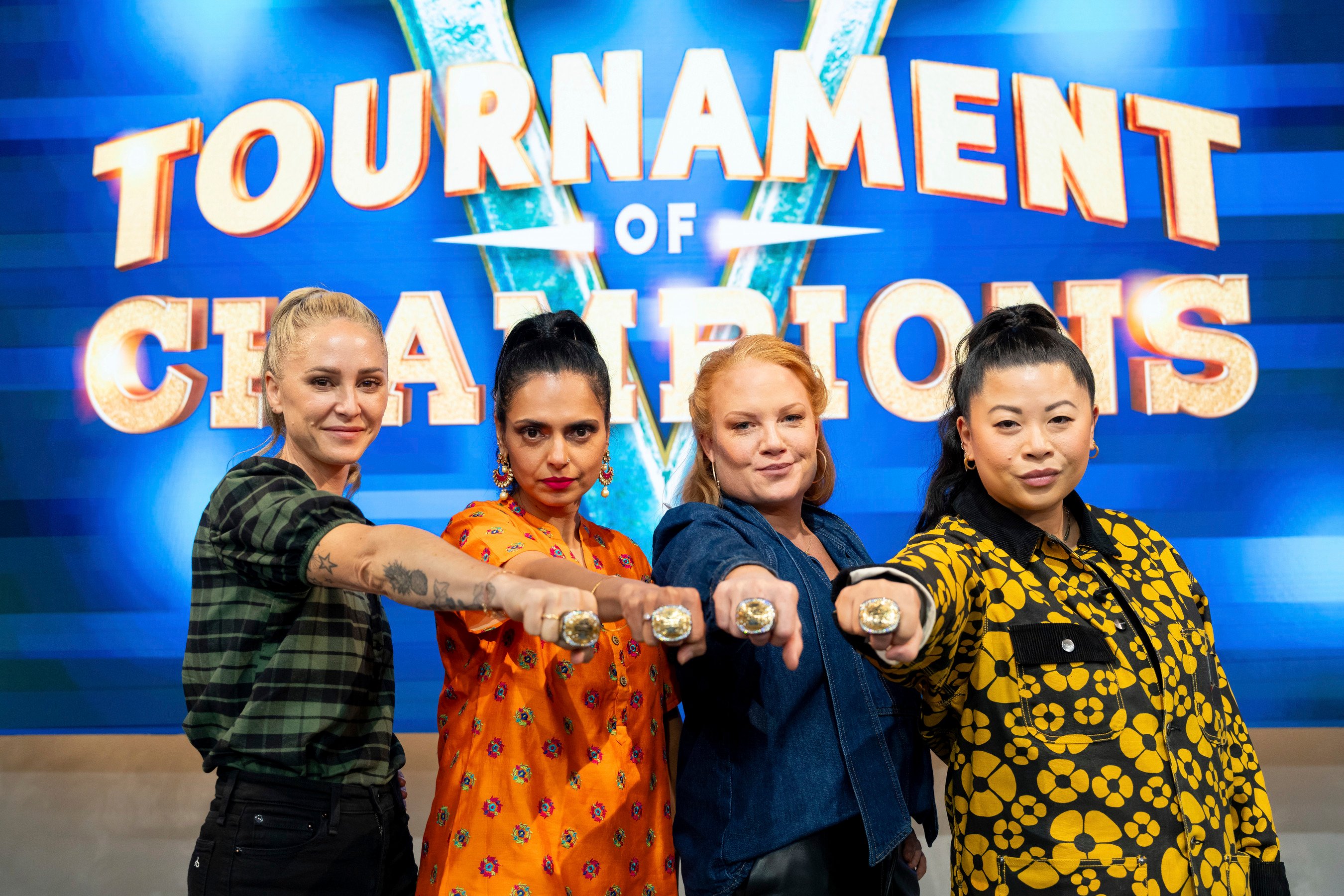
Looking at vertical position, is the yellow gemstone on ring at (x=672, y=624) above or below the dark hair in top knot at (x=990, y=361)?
below

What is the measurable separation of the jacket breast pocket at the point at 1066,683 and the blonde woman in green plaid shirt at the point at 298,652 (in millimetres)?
886

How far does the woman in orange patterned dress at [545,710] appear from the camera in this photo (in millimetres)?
1434

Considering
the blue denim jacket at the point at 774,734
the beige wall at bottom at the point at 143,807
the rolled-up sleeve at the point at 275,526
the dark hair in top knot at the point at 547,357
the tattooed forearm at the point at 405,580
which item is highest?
the dark hair in top knot at the point at 547,357

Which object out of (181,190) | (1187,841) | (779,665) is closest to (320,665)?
(779,665)

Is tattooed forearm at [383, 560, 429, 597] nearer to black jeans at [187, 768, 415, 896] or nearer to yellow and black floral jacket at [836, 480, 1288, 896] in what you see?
black jeans at [187, 768, 415, 896]

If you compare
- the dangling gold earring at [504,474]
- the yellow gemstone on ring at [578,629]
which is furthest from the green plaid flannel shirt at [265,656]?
the yellow gemstone on ring at [578,629]

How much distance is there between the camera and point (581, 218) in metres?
3.46

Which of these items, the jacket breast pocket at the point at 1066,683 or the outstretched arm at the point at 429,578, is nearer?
the outstretched arm at the point at 429,578

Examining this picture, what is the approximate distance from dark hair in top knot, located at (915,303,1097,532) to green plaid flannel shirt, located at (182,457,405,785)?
93cm

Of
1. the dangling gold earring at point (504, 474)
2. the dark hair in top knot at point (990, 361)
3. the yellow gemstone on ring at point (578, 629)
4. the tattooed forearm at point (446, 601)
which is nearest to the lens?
the yellow gemstone on ring at point (578, 629)

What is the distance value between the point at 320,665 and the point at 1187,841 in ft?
4.05

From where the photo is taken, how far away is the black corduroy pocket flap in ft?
4.57

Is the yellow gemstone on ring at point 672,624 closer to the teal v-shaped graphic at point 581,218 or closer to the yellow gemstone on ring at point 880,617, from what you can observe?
the yellow gemstone on ring at point 880,617

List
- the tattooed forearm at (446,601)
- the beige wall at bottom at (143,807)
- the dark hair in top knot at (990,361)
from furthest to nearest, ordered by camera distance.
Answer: the beige wall at bottom at (143,807)
the dark hair in top knot at (990,361)
the tattooed forearm at (446,601)
